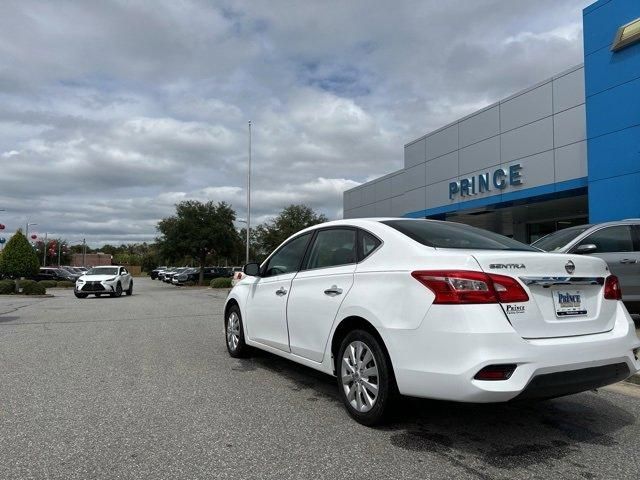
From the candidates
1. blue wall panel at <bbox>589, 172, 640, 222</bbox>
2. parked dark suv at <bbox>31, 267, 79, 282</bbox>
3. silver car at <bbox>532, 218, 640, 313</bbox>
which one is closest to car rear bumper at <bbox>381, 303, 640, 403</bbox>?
silver car at <bbox>532, 218, 640, 313</bbox>

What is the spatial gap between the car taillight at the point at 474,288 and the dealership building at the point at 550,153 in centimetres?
1233

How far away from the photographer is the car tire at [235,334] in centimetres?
668

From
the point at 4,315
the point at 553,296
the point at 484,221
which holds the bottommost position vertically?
the point at 4,315

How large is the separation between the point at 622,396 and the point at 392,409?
8.75 feet

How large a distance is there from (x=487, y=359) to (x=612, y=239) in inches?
254

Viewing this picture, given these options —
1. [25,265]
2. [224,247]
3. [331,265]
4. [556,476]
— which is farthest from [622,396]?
[224,247]

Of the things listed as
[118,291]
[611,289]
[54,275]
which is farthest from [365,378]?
[54,275]

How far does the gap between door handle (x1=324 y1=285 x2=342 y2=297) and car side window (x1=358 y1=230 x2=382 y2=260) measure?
33cm

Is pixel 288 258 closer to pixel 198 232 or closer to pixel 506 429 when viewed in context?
pixel 506 429

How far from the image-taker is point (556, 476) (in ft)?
10.5

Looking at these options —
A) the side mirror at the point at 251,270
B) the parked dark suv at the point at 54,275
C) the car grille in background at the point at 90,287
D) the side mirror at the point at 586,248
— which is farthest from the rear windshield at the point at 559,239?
the parked dark suv at the point at 54,275

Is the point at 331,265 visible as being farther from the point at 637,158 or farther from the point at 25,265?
the point at 25,265

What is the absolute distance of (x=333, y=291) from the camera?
452cm

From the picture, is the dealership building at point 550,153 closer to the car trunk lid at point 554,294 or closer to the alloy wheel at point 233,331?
the car trunk lid at point 554,294
